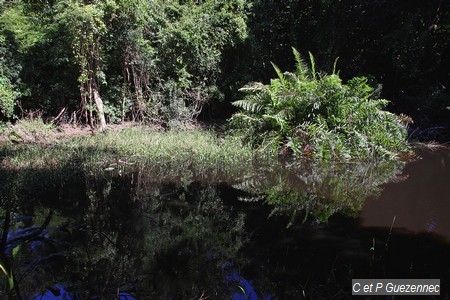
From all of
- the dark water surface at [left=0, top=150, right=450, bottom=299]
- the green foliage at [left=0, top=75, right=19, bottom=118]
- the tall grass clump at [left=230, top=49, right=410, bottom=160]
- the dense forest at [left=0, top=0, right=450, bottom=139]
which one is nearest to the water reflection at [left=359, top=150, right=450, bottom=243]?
the dark water surface at [left=0, top=150, right=450, bottom=299]

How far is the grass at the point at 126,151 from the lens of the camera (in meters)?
6.51

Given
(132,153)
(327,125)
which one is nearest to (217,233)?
(132,153)

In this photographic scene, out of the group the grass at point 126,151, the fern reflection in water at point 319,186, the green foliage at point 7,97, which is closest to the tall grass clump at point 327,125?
the fern reflection in water at point 319,186

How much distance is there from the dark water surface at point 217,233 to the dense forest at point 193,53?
5.13 meters

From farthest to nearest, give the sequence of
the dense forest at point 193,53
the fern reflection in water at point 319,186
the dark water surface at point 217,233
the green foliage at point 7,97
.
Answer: the dense forest at point 193,53
the green foliage at point 7,97
the fern reflection in water at point 319,186
the dark water surface at point 217,233

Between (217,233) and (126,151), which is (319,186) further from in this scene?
(126,151)

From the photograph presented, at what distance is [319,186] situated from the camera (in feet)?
18.0

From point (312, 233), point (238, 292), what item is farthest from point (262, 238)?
point (238, 292)

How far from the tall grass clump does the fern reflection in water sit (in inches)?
17.8

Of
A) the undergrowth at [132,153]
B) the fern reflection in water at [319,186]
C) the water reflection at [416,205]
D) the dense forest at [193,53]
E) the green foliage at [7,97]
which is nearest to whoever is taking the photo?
the water reflection at [416,205]

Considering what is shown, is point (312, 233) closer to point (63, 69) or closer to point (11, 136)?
point (11, 136)

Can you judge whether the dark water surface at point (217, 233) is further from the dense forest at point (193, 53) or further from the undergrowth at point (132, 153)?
the dense forest at point (193, 53)

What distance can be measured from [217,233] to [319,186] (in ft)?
7.78

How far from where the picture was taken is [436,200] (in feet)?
15.6
